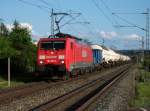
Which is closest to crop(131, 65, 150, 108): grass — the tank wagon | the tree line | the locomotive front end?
the locomotive front end

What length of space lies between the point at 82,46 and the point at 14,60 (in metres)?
6.63

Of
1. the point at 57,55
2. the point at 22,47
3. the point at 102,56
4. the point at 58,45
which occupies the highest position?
the point at 22,47

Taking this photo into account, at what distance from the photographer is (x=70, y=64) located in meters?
29.9

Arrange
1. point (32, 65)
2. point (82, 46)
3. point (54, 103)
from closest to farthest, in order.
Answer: point (54, 103)
point (82, 46)
point (32, 65)

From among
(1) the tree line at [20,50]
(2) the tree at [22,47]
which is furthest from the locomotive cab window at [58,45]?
(2) the tree at [22,47]

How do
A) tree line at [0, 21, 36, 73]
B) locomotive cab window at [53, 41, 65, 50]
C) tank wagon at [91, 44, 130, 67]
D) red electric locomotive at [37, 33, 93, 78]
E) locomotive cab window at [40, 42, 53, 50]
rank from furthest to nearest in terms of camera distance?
tank wagon at [91, 44, 130, 67] → tree line at [0, 21, 36, 73] → locomotive cab window at [40, 42, 53, 50] → locomotive cab window at [53, 41, 65, 50] → red electric locomotive at [37, 33, 93, 78]

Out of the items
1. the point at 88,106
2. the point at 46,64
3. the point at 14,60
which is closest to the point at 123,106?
the point at 88,106

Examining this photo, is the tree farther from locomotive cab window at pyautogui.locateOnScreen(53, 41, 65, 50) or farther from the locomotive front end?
locomotive cab window at pyautogui.locateOnScreen(53, 41, 65, 50)

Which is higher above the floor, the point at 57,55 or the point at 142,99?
the point at 57,55

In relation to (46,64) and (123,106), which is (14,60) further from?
(123,106)

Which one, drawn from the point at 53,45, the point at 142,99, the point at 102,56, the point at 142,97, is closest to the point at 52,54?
the point at 53,45

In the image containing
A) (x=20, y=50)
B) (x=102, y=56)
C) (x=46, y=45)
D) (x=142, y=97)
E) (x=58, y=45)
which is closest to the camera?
(x=142, y=97)

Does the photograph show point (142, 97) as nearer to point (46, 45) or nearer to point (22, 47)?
point (46, 45)

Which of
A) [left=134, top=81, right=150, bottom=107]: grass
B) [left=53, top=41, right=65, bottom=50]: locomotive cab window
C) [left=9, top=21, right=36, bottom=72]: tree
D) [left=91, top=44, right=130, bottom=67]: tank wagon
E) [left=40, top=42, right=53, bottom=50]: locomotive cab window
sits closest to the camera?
[left=134, top=81, right=150, bottom=107]: grass
